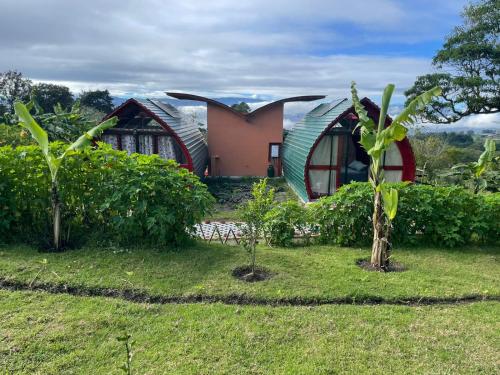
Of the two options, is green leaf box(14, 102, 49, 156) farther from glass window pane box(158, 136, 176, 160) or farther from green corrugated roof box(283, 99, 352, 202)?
glass window pane box(158, 136, 176, 160)

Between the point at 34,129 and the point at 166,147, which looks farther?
the point at 166,147

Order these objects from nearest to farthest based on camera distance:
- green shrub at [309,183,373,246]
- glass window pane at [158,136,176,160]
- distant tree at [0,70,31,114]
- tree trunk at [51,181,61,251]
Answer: tree trunk at [51,181,61,251] < green shrub at [309,183,373,246] < glass window pane at [158,136,176,160] < distant tree at [0,70,31,114]

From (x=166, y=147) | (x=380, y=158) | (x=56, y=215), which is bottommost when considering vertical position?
(x=56, y=215)

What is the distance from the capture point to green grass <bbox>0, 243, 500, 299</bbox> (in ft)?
15.5

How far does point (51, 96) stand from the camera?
A: 3058 centimetres

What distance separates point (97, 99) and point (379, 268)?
112ft

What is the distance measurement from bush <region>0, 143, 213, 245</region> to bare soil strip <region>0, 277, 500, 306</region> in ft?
4.24

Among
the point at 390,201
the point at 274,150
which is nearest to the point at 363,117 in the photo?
the point at 390,201

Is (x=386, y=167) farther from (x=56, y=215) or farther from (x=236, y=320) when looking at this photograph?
(x=56, y=215)

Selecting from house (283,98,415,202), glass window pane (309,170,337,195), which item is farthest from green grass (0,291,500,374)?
glass window pane (309,170,337,195)

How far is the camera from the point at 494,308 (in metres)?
4.51

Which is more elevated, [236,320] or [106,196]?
[106,196]

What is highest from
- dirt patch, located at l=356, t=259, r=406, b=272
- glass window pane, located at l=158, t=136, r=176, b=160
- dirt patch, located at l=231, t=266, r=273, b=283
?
glass window pane, located at l=158, t=136, r=176, b=160

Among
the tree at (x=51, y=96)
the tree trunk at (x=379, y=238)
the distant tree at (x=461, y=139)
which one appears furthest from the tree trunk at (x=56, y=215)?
the distant tree at (x=461, y=139)
